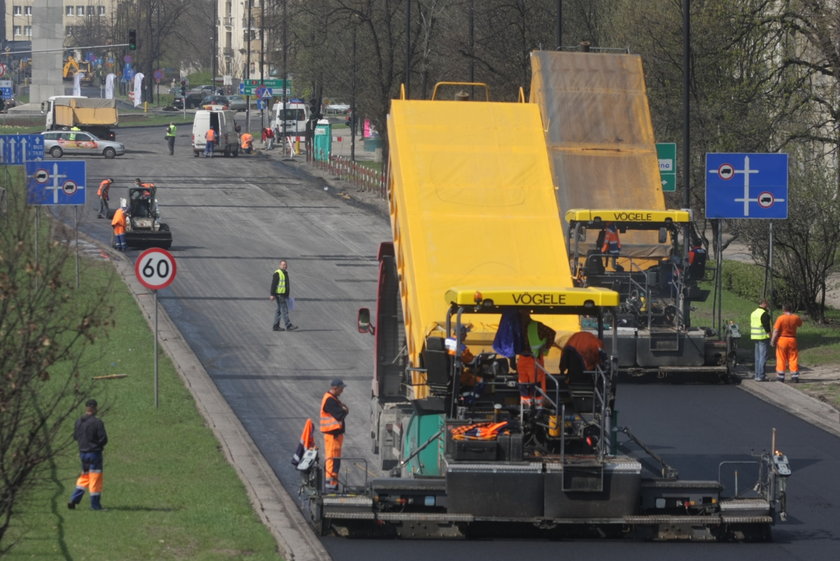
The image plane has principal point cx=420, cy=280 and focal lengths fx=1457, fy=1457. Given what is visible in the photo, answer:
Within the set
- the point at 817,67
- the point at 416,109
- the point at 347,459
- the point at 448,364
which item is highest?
the point at 817,67

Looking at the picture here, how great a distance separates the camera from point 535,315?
15.6m

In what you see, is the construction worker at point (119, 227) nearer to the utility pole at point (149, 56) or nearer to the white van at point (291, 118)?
the white van at point (291, 118)

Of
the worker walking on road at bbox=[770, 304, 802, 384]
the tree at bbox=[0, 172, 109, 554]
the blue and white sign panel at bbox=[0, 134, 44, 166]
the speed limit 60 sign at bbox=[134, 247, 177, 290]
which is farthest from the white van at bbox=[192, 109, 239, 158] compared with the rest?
the tree at bbox=[0, 172, 109, 554]

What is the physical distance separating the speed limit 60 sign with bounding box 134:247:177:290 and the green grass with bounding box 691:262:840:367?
12.3 metres

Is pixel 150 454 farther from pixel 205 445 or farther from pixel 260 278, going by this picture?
pixel 260 278

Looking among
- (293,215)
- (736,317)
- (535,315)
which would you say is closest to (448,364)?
(535,315)

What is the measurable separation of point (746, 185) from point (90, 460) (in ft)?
49.2

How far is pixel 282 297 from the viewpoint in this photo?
2894 centimetres

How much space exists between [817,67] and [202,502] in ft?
70.2

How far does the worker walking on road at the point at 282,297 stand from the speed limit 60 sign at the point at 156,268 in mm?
6647

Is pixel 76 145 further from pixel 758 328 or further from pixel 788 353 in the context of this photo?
pixel 788 353

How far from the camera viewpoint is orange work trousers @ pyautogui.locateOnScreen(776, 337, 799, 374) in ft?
82.6

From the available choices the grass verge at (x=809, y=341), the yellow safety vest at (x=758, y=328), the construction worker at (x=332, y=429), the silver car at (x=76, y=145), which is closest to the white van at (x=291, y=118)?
the silver car at (x=76, y=145)

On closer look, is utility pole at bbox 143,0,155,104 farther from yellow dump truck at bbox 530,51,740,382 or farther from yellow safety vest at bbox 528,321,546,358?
yellow safety vest at bbox 528,321,546,358
